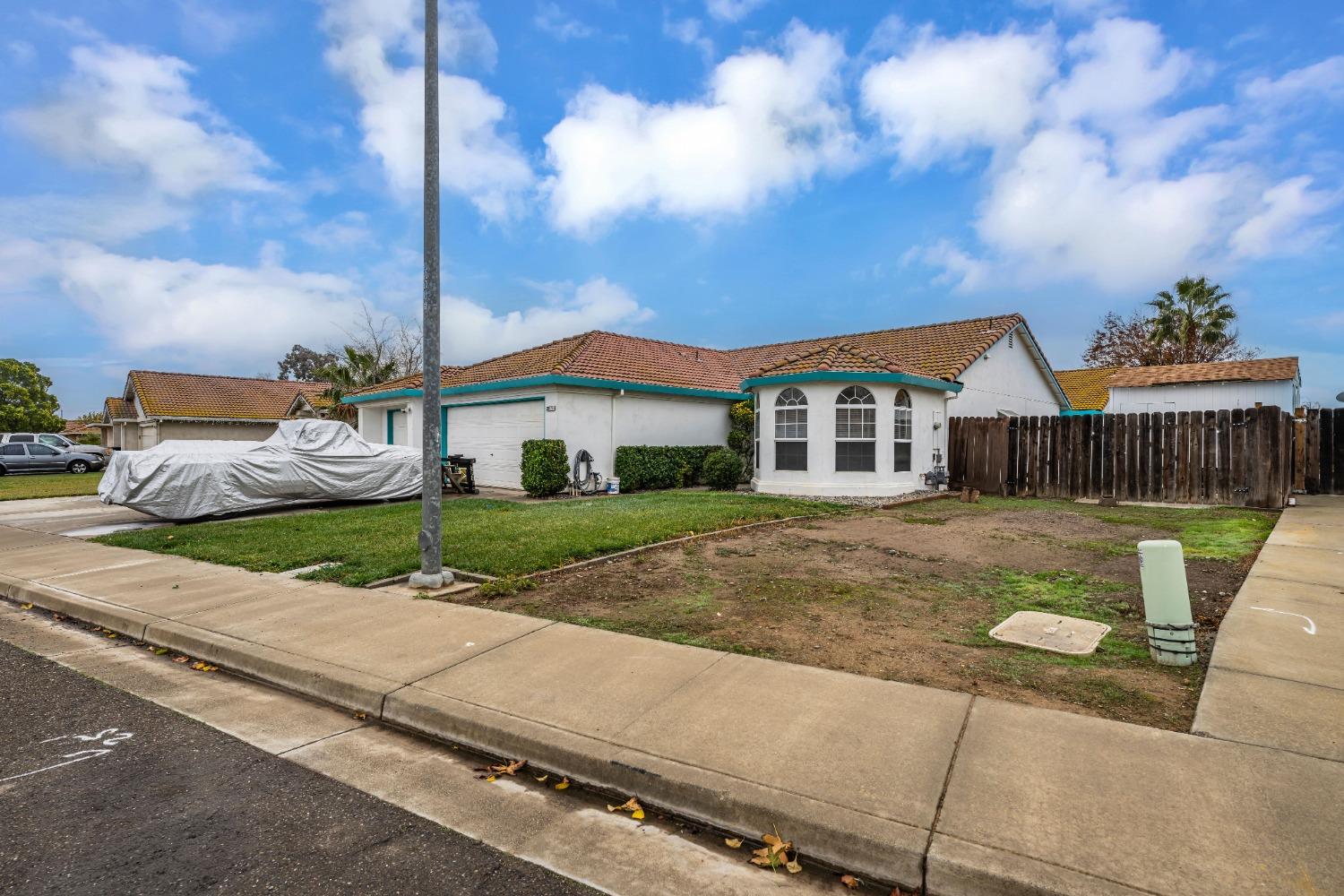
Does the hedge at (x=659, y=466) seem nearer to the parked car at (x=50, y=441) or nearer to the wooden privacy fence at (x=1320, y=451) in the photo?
the wooden privacy fence at (x=1320, y=451)

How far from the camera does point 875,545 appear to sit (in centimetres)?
887

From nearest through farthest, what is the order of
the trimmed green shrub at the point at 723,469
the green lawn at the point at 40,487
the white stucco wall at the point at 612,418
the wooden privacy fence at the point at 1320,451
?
the wooden privacy fence at the point at 1320,451
the white stucco wall at the point at 612,418
the trimmed green shrub at the point at 723,469
the green lawn at the point at 40,487

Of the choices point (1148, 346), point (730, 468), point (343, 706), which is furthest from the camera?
point (1148, 346)

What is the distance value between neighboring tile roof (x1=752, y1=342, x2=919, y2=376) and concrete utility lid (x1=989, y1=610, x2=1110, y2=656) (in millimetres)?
9643

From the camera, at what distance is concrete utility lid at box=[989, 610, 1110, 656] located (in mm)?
4777

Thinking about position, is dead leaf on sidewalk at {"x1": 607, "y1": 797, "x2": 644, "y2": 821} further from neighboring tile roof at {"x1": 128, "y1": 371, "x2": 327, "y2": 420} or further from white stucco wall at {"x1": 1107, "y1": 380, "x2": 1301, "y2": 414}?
neighboring tile roof at {"x1": 128, "y1": 371, "x2": 327, "y2": 420}

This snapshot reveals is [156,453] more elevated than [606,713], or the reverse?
[156,453]

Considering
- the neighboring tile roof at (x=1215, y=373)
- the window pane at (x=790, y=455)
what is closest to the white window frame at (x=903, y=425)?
the window pane at (x=790, y=455)

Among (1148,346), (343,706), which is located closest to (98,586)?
(343,706)

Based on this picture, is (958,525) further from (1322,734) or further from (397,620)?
(397,620)

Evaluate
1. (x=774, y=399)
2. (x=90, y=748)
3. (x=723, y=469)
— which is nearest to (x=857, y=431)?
(x=774, y=399)

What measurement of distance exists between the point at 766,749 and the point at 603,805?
0.82 m

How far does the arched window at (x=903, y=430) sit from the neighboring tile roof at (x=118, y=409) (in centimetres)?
4197

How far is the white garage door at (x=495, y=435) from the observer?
17359 mm
